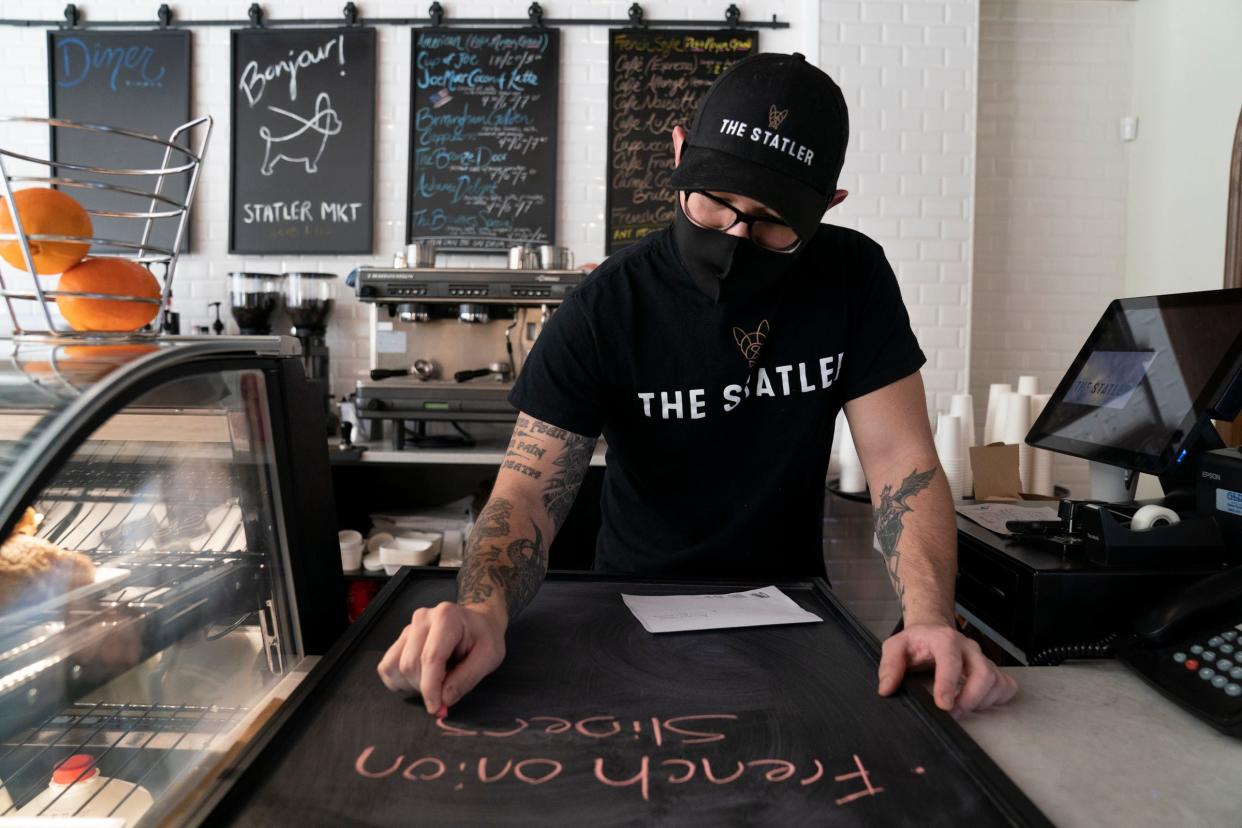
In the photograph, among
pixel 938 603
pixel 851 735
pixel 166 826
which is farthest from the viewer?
pixel 938 603

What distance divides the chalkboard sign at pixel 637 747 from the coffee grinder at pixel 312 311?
271 cm

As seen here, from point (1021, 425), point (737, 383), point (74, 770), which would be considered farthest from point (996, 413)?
point (74, 770)

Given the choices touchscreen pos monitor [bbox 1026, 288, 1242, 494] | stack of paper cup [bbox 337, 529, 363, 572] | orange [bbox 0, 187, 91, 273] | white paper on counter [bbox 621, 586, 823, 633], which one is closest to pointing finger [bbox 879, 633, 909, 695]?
white paper on counter [bbox 621, 586, 823, 633]

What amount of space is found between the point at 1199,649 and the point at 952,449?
151 centimetres

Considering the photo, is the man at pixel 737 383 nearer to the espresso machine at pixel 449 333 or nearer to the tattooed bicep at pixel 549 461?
the tattooed bicep at pixel 549 461

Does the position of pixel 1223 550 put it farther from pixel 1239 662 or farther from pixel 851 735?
pixel 851 735

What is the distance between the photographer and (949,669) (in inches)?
33.0

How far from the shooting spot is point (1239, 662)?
2.88 feet

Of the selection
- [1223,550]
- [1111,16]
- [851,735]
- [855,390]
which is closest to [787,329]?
[855,390]

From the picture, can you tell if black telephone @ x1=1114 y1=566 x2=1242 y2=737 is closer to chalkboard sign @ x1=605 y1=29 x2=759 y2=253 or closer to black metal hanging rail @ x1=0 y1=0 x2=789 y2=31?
chalkboard sign @ x1=605 y1=29 x2=759 y2=253

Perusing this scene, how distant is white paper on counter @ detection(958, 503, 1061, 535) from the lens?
1439 mm

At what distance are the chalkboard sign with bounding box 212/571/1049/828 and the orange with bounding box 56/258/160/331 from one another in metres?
0.38

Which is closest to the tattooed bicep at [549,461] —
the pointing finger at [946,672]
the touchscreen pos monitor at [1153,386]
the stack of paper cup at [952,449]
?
the pointing finger at [946,672]

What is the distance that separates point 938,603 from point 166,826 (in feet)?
2.84
